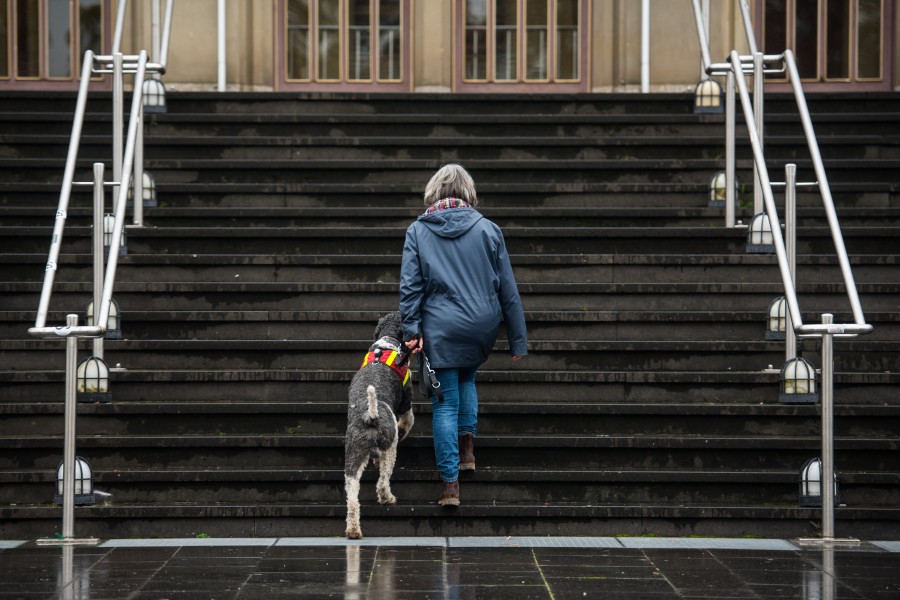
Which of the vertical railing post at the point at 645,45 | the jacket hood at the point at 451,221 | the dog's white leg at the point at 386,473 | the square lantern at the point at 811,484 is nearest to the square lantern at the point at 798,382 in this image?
the square lantern at the point at 811,484

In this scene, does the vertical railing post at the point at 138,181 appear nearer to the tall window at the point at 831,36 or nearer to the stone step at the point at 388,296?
the stone step at the point at 388,296

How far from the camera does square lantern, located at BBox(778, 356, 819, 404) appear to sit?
774cm

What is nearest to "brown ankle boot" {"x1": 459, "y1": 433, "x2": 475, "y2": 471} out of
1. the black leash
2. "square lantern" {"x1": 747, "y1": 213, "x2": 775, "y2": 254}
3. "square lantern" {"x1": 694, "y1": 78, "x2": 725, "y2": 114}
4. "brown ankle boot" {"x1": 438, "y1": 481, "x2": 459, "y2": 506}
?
"brown ankle boot" {"x1": 438, "y1": 481, "x2": 459, "y2": 506}

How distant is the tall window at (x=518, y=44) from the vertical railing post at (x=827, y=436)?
6.42m

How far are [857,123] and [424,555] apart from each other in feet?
20.4

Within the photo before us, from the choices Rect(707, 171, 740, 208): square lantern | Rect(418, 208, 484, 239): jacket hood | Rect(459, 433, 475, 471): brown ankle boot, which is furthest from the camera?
Rect(707, 171, 740, 208): square lantern

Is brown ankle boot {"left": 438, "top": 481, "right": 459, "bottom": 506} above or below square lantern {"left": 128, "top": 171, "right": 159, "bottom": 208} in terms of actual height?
below

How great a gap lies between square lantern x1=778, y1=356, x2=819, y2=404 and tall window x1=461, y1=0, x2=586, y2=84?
231 inches

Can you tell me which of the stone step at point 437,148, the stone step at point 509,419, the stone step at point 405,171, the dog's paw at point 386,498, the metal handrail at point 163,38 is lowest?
the dog's paw at point 386,498

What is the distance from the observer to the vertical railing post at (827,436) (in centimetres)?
700

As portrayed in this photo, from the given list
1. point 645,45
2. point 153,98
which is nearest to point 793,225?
point 645,45

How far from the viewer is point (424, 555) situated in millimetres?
6625

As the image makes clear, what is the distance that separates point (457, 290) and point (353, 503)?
4.23 feet

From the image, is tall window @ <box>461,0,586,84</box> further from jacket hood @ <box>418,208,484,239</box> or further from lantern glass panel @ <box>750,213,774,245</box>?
jacket hood @ <box>418,208,484,239</box>
